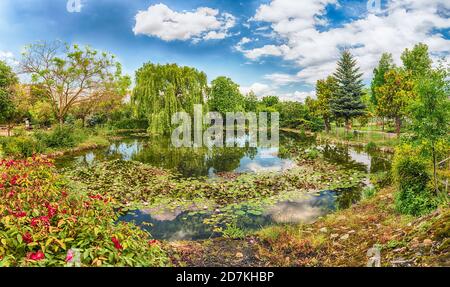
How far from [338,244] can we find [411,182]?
7.59 ft

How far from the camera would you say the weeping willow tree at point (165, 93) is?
20.8 m

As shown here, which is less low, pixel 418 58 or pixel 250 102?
pixel 418 58

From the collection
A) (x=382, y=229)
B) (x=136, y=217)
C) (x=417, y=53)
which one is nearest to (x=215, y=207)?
(x=136, y=217)

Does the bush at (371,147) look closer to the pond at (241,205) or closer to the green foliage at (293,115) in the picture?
the pond at (241,205)

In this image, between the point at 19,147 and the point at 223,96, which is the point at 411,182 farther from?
the point at 223,96

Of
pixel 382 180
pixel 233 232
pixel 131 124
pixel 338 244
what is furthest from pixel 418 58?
pixel 131 124

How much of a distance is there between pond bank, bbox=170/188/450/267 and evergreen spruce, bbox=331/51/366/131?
737 inches

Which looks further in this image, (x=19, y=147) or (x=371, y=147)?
(x=371, y=147)

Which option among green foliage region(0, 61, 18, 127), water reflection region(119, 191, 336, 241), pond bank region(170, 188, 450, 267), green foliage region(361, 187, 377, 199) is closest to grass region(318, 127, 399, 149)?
green foliage region(361, 187, 377, 199)

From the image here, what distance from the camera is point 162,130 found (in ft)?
69.2

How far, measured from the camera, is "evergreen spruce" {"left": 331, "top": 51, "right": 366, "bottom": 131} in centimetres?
2228

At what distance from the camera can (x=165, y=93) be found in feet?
69.3
